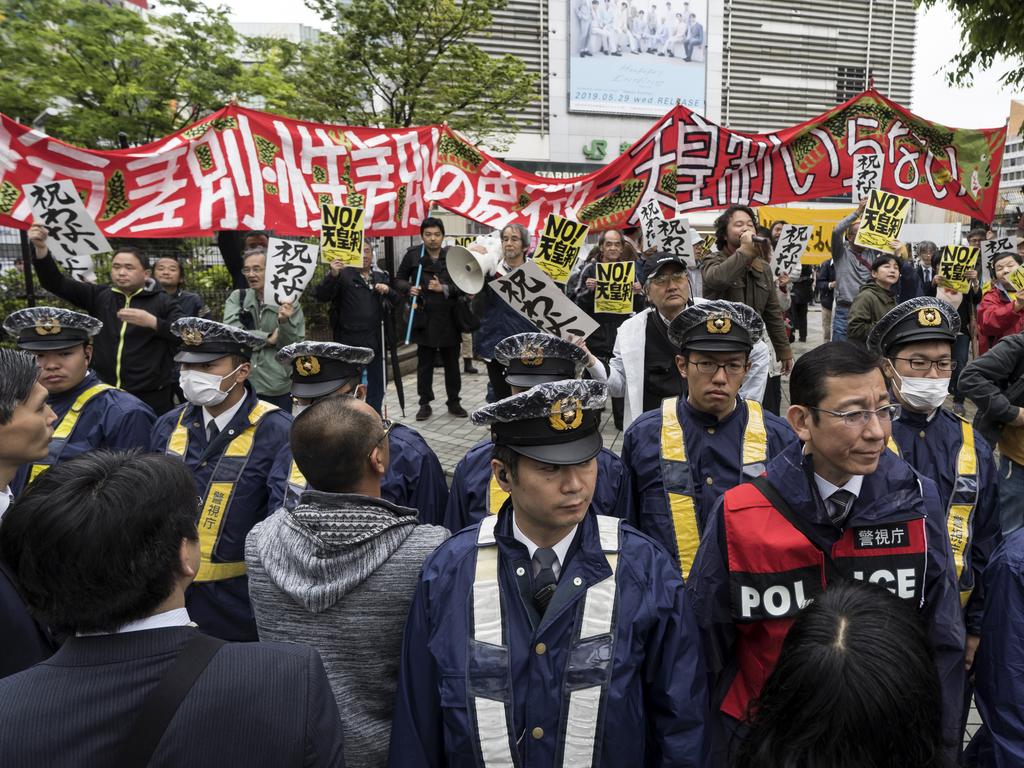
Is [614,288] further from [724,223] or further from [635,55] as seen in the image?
[635,55]

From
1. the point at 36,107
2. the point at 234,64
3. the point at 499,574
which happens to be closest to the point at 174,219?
the point at 499,574

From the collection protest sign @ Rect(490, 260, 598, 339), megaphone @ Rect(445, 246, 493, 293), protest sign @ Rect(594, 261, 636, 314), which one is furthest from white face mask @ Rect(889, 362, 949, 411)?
megaphone @ Rect(445, 246, 493, 293)

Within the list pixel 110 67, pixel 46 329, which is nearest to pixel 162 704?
pixel 46 329

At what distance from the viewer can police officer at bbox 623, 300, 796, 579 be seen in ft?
10.3

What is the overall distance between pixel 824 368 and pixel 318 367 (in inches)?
95.7

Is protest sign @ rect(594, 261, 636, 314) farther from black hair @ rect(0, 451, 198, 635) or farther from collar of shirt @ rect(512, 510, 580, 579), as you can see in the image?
black hair @ rect(0, 451, 198, 635)

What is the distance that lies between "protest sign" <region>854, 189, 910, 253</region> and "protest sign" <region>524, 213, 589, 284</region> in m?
2.56

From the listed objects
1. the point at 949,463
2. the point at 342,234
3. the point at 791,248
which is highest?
the point at 342,234

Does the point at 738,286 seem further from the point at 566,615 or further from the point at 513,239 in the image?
the point at 566,615

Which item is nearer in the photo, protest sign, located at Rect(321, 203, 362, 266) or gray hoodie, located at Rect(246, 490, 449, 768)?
gray hoodie, located at Rect(246, 490, 449, 768)

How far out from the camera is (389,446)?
3.35 m

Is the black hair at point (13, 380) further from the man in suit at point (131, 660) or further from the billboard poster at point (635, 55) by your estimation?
the billboard poster at point (635, 55)

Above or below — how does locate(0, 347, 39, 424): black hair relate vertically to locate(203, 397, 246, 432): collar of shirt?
above

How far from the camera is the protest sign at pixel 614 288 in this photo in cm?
664
